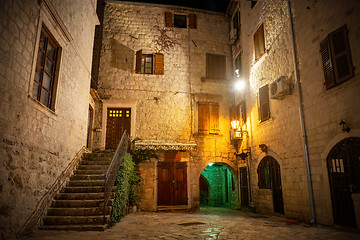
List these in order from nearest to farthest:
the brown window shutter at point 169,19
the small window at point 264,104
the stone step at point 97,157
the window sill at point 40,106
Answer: the window sill at point 40,106
the stone step at point 97,157
the small window at point 264,104
the brown window shutter at point 169,19

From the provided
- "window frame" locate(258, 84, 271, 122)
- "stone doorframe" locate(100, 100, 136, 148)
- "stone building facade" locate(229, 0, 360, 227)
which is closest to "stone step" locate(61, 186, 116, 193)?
"stone doorframe" locate(100, 100, 136, 148)

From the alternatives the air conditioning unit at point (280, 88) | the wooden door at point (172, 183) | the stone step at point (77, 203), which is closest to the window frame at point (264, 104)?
the air conditioning unit at point (280, 88)

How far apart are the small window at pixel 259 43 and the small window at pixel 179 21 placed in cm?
431

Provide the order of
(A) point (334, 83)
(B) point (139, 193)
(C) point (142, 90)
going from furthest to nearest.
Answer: (C) point (142, 90) → (B) point (139, 193) → (A) point (334, 83)

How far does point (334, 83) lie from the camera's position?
6.20 meters

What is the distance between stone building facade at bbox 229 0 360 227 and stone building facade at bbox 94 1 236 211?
6.16ft

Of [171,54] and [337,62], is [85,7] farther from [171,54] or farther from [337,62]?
[337,62]

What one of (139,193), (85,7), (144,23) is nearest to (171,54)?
(144,23)

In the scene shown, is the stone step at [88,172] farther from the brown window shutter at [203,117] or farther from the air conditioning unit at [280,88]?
the air conditioning unit at [280,88]

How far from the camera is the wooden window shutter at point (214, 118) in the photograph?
12.0 m

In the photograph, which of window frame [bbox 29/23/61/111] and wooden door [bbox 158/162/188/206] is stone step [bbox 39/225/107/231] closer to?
window frame [bbox 29/23/61/111]

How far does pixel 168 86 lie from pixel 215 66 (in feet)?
9.16

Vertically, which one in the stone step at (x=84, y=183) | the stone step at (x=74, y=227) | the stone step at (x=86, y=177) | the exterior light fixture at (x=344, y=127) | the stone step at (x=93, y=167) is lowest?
the stone step at (x=74, y=227)

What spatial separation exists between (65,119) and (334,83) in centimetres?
737
